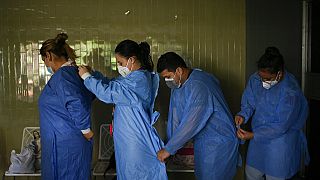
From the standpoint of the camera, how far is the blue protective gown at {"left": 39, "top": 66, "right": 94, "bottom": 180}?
2.75m

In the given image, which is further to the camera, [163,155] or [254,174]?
[254,174]

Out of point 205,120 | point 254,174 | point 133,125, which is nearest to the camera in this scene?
point 133,125

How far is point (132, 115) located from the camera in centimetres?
259

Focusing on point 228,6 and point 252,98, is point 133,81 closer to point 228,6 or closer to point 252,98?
point 252,98

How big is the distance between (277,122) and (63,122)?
1512 millimetres

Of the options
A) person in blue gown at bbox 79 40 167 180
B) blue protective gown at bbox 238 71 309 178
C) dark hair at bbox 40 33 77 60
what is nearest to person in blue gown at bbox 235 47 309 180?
blue protective gown at bbox 238 71 309 178

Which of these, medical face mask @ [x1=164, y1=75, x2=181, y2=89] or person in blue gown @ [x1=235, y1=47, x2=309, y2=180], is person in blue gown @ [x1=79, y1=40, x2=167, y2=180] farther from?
person in blue gown @ [x1=235, y1=47, x2=309, y2=180]

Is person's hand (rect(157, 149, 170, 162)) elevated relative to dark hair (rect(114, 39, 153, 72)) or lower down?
lower down

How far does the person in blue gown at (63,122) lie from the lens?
9.02ft

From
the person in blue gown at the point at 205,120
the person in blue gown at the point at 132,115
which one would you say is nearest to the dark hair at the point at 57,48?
the person in blue gown at the point at 132,115

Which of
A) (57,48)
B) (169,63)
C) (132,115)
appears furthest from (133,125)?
(57,48)

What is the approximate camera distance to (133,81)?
2.57 m

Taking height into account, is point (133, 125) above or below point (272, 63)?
below

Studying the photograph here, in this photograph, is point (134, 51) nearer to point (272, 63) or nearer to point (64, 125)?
point (64, 125)
